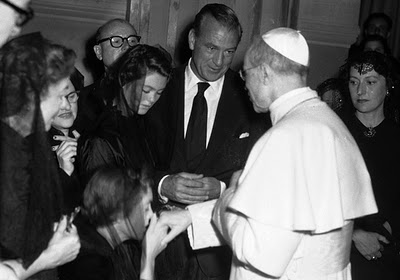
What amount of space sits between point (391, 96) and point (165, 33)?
2230 millimetres

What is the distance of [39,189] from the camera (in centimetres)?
251

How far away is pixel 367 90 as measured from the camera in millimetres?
4660

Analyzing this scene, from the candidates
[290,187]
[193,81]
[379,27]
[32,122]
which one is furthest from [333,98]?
[32,122]

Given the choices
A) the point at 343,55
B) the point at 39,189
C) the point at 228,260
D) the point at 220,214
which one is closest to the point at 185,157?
the point at 228,260

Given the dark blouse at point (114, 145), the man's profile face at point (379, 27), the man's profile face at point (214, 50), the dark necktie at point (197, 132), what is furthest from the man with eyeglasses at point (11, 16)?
the man's profile face at point (379, 27)

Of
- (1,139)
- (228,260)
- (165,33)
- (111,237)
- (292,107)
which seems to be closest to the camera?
(1,139)

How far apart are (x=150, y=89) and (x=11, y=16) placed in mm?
1443

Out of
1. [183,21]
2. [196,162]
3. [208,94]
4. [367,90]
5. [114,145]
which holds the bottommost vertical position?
[196,162]

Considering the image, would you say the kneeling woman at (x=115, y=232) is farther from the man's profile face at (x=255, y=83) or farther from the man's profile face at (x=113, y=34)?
the man's profile face at (x=113, y=34)

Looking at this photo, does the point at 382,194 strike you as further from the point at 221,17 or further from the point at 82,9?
the point at 82,9

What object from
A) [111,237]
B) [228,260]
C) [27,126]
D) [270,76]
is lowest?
[228,260]

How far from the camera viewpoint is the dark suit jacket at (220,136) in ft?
13.9

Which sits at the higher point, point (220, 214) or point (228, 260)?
point (220, 214)

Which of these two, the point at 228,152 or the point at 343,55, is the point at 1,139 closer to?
the point at 228,152
